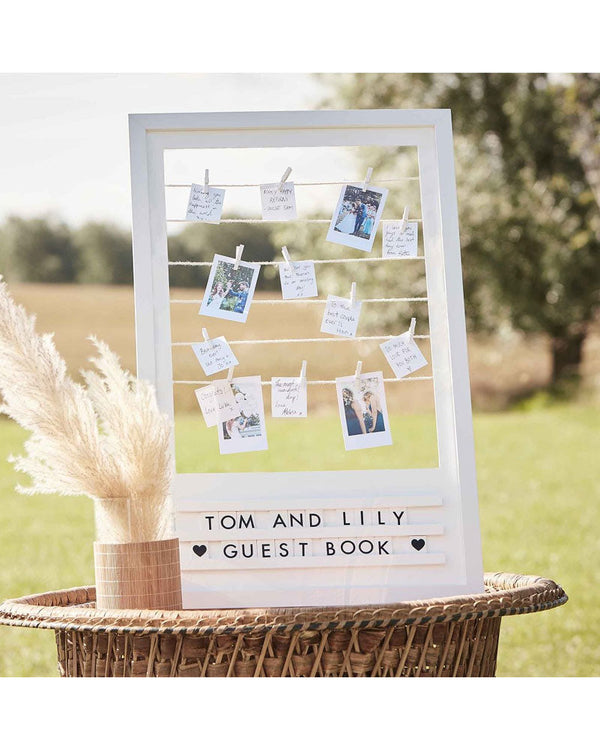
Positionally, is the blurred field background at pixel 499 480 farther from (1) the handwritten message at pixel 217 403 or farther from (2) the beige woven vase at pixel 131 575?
(2) the beige woven vase at pixel 131 575

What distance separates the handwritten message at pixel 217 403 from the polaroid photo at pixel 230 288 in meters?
0.16

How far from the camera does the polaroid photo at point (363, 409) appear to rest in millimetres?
2014

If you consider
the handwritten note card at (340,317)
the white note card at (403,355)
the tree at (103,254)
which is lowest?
the white note card at (403,355)

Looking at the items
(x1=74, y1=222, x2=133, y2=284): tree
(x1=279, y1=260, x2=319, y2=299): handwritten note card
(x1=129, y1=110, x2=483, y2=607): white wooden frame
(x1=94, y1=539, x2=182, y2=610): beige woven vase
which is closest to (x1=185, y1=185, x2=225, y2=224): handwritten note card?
(x1=129, y1=110, x2=483, y2=607): white wooden frame

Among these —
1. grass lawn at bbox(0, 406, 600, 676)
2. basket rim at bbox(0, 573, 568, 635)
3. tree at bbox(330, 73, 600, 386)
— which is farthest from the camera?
tree at bbox(330, 73, 600, 386)

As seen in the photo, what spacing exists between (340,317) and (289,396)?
21cm

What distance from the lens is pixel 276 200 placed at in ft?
6.76

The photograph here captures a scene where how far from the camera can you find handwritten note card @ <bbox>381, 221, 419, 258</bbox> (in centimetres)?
207

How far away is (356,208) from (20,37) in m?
1.16

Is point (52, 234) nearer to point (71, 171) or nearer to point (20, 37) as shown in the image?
point (71, 171)

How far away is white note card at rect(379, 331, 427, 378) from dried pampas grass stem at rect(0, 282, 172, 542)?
1.86ft

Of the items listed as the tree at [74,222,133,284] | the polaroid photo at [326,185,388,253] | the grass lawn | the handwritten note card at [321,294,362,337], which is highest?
the tree at [74,222,133,284]

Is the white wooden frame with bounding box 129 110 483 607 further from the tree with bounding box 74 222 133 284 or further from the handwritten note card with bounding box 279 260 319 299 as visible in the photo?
the tree with bounding box 74 222 133 284


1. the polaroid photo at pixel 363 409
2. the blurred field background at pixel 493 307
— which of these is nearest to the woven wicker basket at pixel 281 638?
the polaroid photo at pixel 363 409
